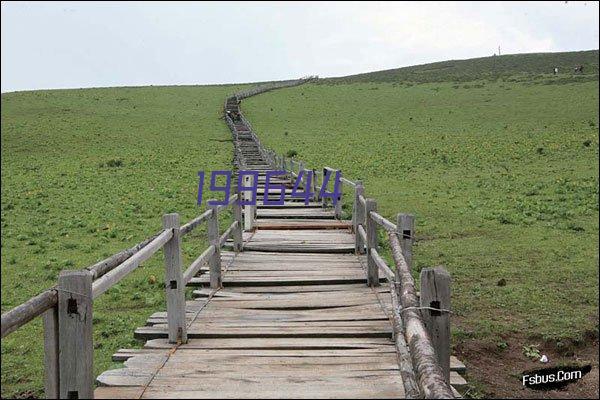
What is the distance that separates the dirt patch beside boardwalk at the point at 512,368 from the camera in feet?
20.3

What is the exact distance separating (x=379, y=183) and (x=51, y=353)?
17.8 m

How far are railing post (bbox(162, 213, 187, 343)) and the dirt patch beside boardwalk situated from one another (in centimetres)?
278

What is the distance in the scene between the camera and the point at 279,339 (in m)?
5.34

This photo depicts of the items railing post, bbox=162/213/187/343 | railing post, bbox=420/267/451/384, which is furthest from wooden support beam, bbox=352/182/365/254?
railing post, bbox=420/267/451/384

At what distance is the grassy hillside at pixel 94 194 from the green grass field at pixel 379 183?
1.9 inches

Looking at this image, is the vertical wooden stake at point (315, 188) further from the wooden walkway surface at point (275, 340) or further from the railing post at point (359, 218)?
the wooden walkway surface at point (275, 340)

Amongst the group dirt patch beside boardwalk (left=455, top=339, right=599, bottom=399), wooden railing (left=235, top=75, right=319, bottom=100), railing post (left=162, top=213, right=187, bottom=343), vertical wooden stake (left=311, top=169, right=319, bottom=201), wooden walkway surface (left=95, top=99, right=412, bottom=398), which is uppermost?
wooden railing (left=235, top=75, right=319, bottom=100)

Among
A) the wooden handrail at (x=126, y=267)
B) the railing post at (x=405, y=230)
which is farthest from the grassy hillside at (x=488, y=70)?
the wooden handrail at (x=126, y=267)

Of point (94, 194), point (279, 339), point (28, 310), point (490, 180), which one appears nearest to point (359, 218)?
point (279, 339)

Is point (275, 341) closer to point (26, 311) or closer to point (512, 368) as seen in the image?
point (512, 368)

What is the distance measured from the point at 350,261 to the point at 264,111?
40.9 metres

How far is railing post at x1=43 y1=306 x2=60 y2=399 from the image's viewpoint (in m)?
2.80

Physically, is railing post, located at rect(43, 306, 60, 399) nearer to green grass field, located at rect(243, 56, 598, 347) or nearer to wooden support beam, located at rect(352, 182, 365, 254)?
green grass field, located at rect(243, 56, 598, 347)

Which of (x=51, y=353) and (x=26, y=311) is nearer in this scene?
(x=26, y=311)
